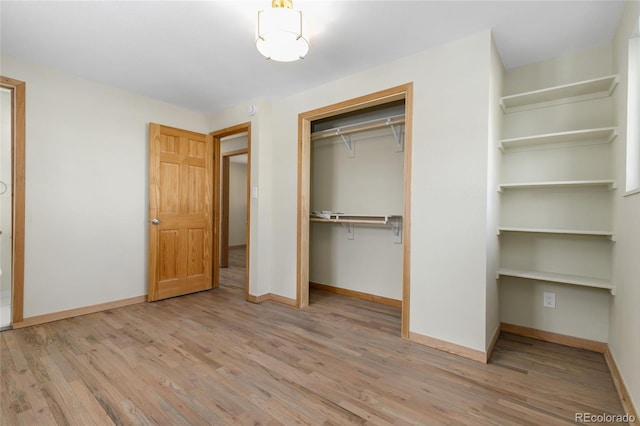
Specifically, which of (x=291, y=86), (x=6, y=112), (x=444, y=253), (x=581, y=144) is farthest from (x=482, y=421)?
(x=6, y=112)

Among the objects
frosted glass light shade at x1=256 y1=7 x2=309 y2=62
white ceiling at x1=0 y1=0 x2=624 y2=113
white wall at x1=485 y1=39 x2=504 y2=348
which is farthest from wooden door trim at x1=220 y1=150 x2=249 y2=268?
white wall at x1=485 y1=39 x2=504 y2=348

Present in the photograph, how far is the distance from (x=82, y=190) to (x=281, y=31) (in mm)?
2667

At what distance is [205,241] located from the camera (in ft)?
13.2

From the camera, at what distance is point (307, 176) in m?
3.41

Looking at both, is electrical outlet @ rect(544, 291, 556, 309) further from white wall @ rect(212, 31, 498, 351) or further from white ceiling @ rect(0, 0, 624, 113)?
white ceiling @ rect(0, 0, 624, 113)

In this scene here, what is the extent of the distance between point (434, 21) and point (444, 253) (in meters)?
1.68

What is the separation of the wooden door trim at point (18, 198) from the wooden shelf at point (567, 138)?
4184mm

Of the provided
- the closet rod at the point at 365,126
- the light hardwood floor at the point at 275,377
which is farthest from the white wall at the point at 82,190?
the closet rod at the point at 365,126

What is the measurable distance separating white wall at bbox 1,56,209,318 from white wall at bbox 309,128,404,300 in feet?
7.05

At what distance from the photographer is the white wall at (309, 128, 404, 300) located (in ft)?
11.5

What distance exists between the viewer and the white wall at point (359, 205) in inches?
138

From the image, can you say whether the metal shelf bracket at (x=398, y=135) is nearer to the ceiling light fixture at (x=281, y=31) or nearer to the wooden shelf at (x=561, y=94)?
the wooden shelf at (x=561, y=94)

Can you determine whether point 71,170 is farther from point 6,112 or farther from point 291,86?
point 291,86

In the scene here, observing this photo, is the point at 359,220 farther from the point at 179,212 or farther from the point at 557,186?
the point at 179,212
